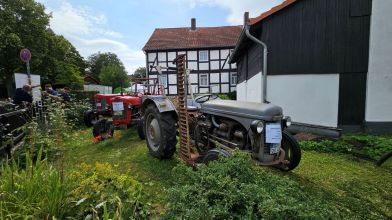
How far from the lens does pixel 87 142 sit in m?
6.75

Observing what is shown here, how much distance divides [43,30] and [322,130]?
2646 cm

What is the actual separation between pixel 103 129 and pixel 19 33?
22.1 m

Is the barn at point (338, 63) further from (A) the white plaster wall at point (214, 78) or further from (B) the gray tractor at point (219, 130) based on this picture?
(A) the white plaster wall at point (214, 78)

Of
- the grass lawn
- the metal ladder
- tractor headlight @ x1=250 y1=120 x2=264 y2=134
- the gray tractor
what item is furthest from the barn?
tractor headlight @ x1=250 y1=120 x2=264 y2=134

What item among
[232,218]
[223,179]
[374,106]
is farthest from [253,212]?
[374,106]

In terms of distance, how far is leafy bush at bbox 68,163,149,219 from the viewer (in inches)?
89.6

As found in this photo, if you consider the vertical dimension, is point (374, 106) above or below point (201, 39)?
below

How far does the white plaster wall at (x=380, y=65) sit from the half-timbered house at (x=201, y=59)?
20098 millimetres

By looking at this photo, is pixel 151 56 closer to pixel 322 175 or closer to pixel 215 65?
pixel 215 65

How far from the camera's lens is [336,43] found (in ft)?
22.3

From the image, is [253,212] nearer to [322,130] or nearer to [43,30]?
[322,130]

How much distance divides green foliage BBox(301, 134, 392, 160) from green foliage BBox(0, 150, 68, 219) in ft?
15.7

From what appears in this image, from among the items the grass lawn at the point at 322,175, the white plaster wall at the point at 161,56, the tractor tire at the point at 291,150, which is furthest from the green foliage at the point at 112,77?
the tractor tire at the point at 291,150

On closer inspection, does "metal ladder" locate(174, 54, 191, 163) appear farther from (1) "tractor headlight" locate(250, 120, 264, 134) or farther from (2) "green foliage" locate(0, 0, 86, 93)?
A: (2) "green foliage" locate(0, 0, 86, 93)
